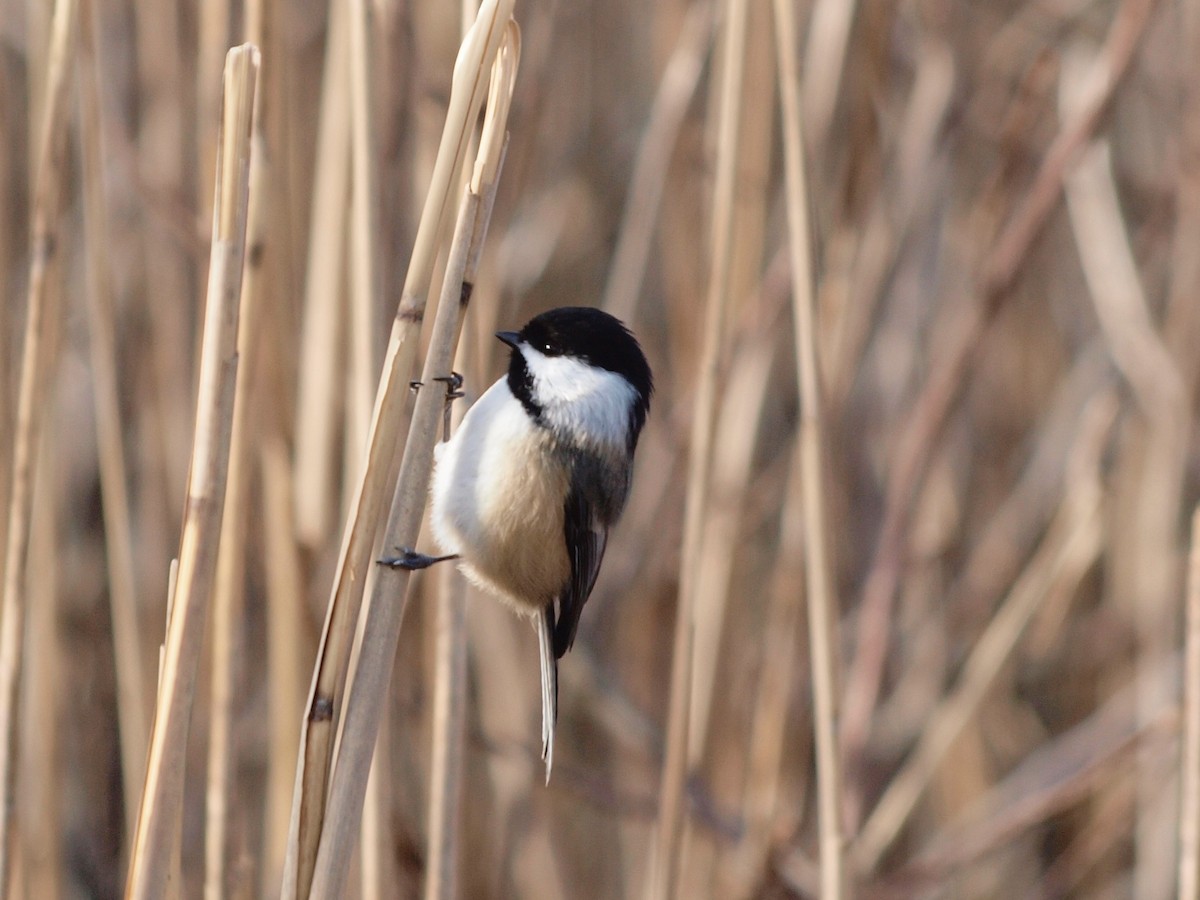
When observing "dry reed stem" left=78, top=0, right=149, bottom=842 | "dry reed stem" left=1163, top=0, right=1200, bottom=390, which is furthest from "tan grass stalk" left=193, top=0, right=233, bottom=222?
"dry reed stem" left=1163, top=0, right=1200, bottom=390

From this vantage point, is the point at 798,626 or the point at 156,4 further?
the point at 798,626

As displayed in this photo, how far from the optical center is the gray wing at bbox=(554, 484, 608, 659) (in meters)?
1.27

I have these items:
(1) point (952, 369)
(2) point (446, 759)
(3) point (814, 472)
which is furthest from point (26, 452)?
(1) point (952, 369)

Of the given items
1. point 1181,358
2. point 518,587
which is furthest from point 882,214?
point 518,587

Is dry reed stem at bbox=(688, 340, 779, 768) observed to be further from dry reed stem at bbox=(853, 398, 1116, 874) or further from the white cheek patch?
the white cheek patch

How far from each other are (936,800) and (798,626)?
1.84ft

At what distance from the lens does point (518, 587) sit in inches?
49.7

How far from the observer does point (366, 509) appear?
79 centimetres

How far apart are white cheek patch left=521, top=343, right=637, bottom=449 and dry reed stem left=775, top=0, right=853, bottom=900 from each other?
19cm

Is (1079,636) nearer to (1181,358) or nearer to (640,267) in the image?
(1181,358)

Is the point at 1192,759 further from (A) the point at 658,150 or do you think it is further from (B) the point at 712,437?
(A) the point at 658,150

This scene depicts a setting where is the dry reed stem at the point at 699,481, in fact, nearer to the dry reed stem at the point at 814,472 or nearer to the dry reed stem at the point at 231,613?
the dry reed stem at the point at 814,472

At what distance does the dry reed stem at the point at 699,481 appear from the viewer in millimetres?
1222

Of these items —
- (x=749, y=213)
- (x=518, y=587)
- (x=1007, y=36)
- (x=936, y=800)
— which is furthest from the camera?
(x=936, y=800)
